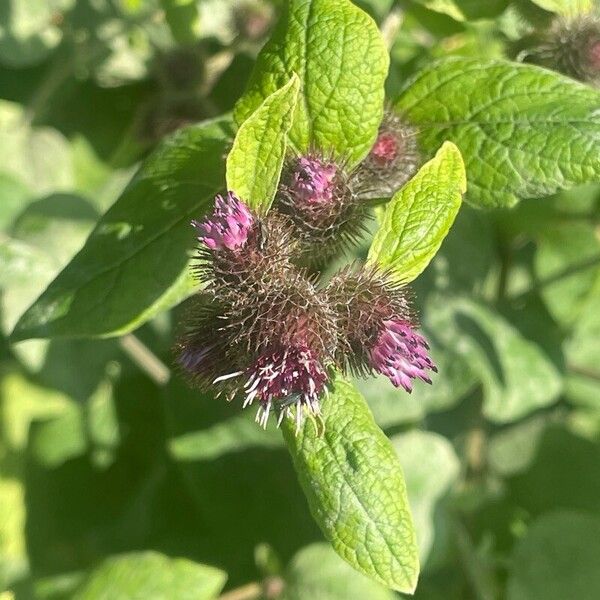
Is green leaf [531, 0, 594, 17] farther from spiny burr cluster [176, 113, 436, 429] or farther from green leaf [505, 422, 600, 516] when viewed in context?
green leaf [505, 422, 600, 516]

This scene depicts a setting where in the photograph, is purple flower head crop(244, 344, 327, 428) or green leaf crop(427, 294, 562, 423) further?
green leaf crop(427, 294, 562, 423)

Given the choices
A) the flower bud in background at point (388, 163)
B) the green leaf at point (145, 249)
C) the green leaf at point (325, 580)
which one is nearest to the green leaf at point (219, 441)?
the green leaf at point (325, 580)

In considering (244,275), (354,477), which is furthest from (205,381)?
(354,477)

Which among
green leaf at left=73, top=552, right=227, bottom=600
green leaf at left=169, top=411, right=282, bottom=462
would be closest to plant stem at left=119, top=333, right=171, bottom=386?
green leaf at left=169, top=411, right=282, bottom=462

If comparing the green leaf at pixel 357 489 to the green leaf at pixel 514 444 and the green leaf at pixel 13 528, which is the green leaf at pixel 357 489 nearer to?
the green leaf at pixel 13 528

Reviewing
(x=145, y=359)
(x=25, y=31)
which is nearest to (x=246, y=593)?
(x=145, y=359)

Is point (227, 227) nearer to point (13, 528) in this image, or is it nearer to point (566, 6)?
point (566, 6)

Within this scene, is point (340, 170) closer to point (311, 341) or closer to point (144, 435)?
point (311, 341)
